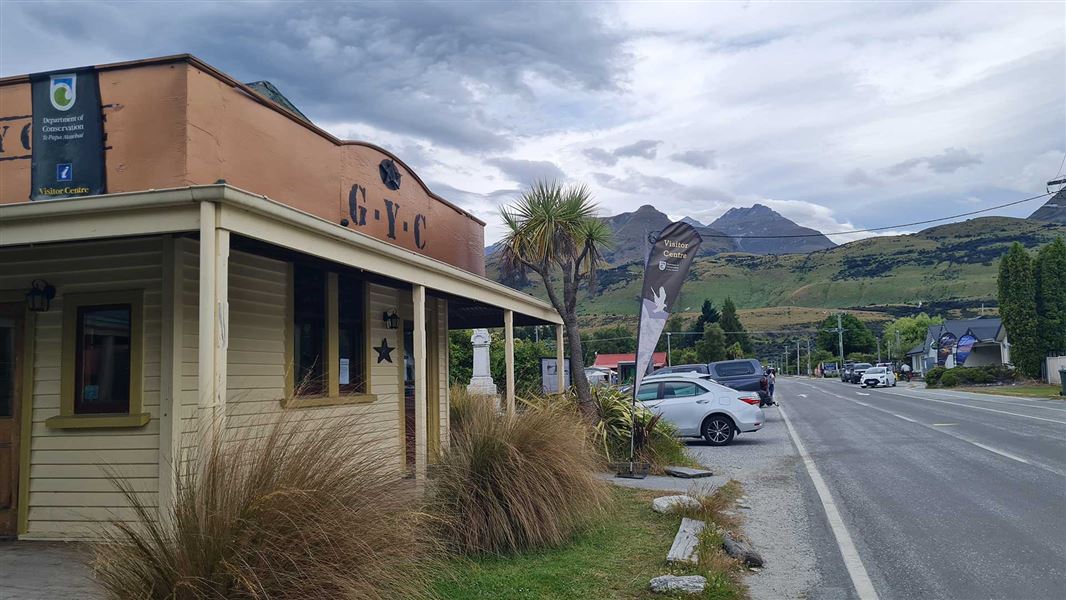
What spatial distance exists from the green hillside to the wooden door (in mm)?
121883

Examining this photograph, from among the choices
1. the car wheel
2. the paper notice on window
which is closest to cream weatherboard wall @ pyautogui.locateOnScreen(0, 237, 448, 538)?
the paper notice on window

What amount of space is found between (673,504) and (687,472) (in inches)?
134

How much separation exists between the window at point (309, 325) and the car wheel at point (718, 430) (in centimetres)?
965

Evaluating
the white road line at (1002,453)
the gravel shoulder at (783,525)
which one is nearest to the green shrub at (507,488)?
the gravel shoulder at (783,525)

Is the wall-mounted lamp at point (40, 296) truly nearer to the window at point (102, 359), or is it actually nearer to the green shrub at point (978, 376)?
the window at point (102, 359)

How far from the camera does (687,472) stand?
12.0 metres

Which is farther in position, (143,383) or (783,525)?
(783,525)

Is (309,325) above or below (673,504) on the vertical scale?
above

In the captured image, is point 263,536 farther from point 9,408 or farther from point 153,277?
point 9,408

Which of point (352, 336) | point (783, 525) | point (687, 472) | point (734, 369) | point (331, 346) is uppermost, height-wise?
point (352, 336)

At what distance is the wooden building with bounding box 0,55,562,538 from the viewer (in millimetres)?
5930

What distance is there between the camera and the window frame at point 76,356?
7270 millimetres

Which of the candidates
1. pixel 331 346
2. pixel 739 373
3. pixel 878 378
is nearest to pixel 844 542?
pixel 331 346

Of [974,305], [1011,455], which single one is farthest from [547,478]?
[974,305]
